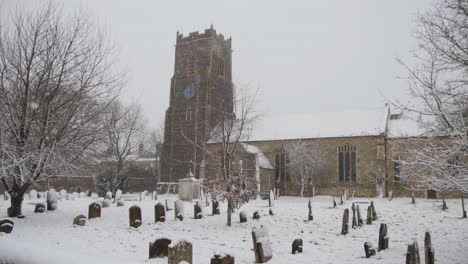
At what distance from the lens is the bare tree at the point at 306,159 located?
106ft

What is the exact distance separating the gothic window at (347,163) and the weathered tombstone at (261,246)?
26.5 metres

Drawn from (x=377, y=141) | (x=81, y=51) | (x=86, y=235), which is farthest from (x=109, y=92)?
(x=377, y=141)

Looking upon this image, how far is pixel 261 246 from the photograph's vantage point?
789 cm

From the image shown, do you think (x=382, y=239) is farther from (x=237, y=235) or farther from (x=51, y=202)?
(x=51, y=202)

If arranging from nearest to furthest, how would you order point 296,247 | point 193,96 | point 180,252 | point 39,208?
point 180,252, point 296,247, point 39,208, point 193,96

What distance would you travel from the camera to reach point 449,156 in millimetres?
7570

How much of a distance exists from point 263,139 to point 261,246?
29524mm

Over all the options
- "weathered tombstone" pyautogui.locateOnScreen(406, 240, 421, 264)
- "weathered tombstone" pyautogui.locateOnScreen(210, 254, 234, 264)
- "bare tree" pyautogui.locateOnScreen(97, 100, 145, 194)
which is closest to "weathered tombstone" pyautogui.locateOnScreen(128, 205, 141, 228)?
"weathered tombstone" pyautogui.locateOnScreen(210, 254, 234, 264)

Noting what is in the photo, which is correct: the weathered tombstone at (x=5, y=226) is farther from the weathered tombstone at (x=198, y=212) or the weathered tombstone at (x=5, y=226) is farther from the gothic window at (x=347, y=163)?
the gothic window at (x=347, y=163)

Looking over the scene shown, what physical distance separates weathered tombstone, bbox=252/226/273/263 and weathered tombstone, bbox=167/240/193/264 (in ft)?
5.08

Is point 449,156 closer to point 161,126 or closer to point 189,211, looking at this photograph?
point 189,211

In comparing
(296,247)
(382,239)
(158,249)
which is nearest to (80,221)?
(158,249)

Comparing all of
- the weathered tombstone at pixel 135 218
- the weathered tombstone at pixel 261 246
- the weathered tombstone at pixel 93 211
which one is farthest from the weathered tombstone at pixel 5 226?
the weathered tombstone at pixel 261 246

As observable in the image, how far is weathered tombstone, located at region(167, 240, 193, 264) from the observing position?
6.96 metres
